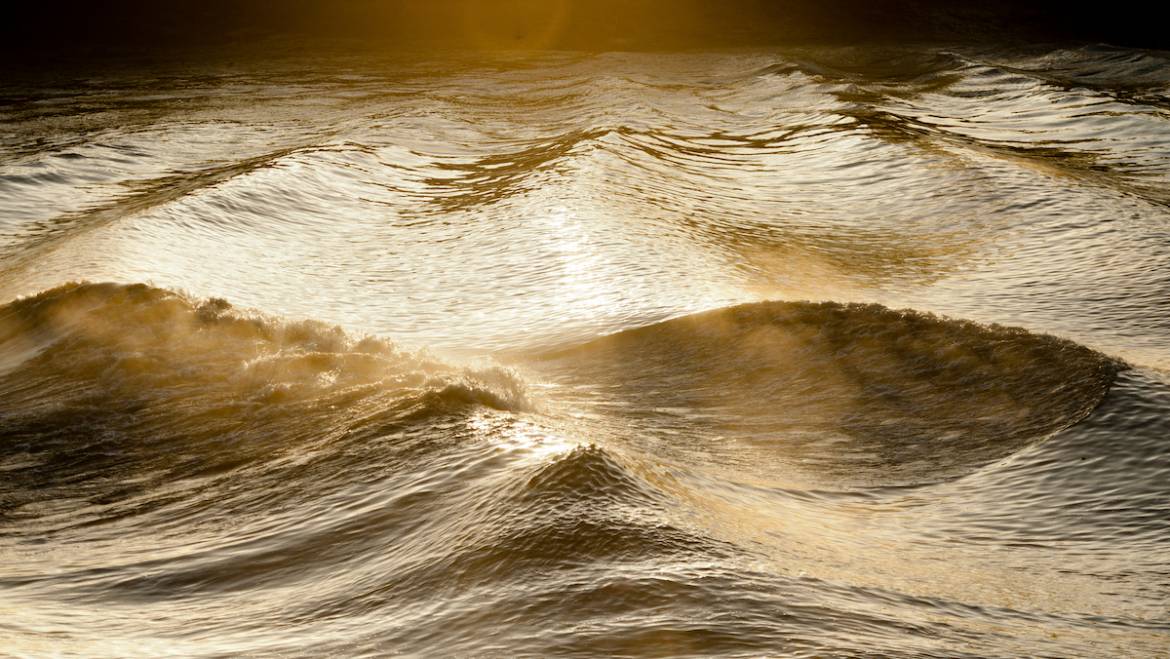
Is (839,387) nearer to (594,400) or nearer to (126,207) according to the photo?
(594,400)

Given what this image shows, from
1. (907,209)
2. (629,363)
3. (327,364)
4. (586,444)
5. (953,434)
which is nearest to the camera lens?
(586,444)

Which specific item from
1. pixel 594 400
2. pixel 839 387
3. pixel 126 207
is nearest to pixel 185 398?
pixel 594 400

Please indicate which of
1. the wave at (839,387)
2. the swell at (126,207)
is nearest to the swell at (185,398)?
the wave at (839,387)

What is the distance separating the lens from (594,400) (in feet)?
11.9

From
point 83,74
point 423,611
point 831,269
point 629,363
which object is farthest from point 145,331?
point 83,74

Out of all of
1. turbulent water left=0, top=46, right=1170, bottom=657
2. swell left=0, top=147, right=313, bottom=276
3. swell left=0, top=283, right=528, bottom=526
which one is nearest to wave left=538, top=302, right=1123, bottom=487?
turbulent water left=0, top=46, right=1170, bottom=657

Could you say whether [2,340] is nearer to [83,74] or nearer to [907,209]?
[907,209]

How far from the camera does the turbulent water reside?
2199 mm

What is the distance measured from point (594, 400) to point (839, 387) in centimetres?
69

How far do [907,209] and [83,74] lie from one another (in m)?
9.11

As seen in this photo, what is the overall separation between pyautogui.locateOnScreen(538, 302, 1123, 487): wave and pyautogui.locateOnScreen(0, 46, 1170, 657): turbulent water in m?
0.01

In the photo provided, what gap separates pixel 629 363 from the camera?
391 cm

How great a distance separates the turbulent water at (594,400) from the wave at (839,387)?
0.5 inches

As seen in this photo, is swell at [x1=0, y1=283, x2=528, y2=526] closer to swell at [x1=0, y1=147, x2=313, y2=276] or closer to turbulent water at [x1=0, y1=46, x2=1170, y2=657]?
turbulent water at [x1=0, y1=46, x2=1170, y2=657]
